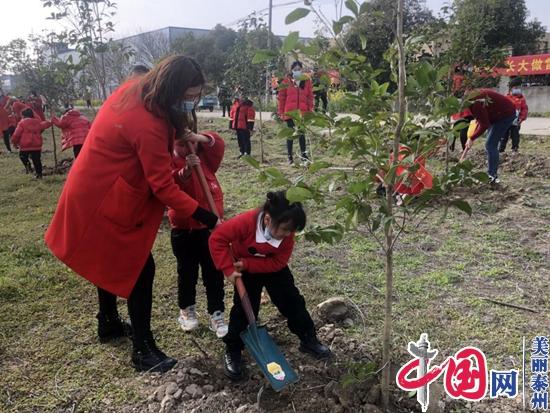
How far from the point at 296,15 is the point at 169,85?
2.68 ft

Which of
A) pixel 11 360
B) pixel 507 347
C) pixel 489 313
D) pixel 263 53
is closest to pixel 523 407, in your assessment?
pixel 507 347

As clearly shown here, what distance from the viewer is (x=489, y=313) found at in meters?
3.14

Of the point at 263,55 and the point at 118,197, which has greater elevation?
the point at 263,55

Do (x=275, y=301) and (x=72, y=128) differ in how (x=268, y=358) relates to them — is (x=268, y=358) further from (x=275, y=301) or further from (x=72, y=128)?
(x=72, y=128)

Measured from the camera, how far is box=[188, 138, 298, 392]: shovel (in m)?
2.36

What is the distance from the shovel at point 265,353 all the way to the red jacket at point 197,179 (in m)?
0.14

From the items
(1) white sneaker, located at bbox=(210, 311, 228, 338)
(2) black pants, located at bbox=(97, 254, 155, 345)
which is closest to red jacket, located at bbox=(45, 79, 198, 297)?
(2) black pants, located at bbox=(97, 254, 155, 345)

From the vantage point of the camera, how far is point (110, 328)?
3045 millimetres

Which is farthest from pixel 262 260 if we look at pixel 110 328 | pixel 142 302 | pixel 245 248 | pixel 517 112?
pixel 517 112

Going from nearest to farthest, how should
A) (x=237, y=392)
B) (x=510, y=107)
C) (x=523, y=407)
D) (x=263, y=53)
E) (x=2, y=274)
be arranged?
1. (x=263, y=53)
2. (x=523, y=407)
3. (x=237, y=392)
4. (x=2, y=274)
5. (x=510, y=107)

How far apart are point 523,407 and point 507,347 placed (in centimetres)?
50

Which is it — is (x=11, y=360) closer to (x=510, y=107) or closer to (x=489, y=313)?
(x=489, y=313)

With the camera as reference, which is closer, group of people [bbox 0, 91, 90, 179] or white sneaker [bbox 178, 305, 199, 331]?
white sneaker [bbox 178, 305, 199, 331]

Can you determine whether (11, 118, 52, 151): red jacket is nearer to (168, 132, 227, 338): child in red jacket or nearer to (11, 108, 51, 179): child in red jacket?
(11, 108, 51, 179): child in red jacket
